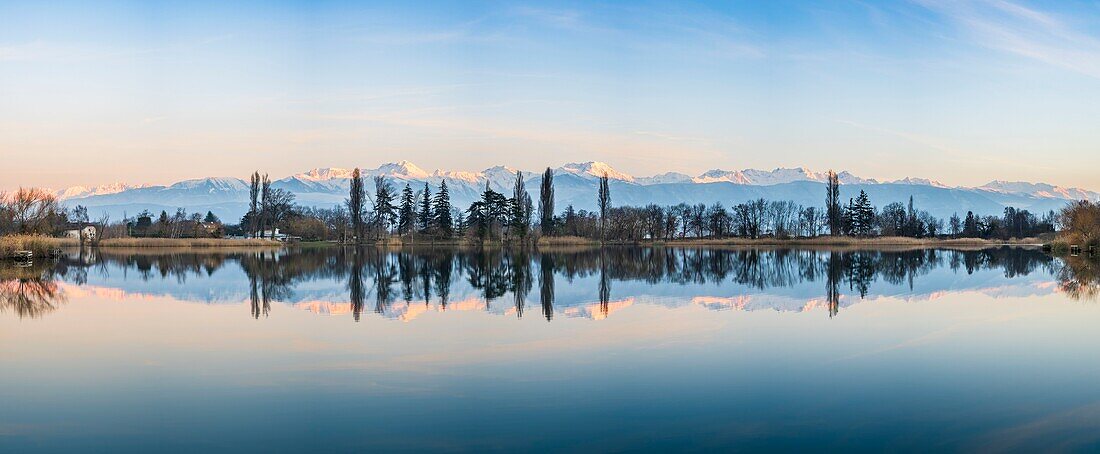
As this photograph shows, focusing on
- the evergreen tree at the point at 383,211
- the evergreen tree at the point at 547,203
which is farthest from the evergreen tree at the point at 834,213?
the evergreen tree at the point at 383,211

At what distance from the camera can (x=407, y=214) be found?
79750mm

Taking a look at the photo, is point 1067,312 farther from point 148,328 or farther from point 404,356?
point 148,328

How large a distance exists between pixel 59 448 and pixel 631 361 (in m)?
6.12

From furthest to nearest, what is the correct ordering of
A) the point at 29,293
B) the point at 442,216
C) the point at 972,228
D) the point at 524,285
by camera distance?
the point at 972,228 < the point at 442,216 < the point at 524,285 < the point at 29,293

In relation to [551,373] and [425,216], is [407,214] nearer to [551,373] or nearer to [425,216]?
[425,216]

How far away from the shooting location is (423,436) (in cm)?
688

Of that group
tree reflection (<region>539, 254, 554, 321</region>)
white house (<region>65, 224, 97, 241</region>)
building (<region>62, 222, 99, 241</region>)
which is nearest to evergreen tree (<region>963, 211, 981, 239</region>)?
tree reflection (<region>539, 254, 554, 321</region>)

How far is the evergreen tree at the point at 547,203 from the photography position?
7619 cm

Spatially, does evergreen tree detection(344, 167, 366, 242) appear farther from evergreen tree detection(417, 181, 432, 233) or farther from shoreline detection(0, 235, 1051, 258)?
evergreen tree detection(417, 181, 432, 233)

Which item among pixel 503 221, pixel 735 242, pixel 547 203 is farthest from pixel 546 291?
pixel 735 242

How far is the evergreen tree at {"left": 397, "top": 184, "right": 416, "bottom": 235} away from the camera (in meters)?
79.5

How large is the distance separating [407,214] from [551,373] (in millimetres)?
71560

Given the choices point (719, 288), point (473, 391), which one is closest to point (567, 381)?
point (473, 391)

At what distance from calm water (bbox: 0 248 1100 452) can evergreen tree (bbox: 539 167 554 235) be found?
5613 centimetres
